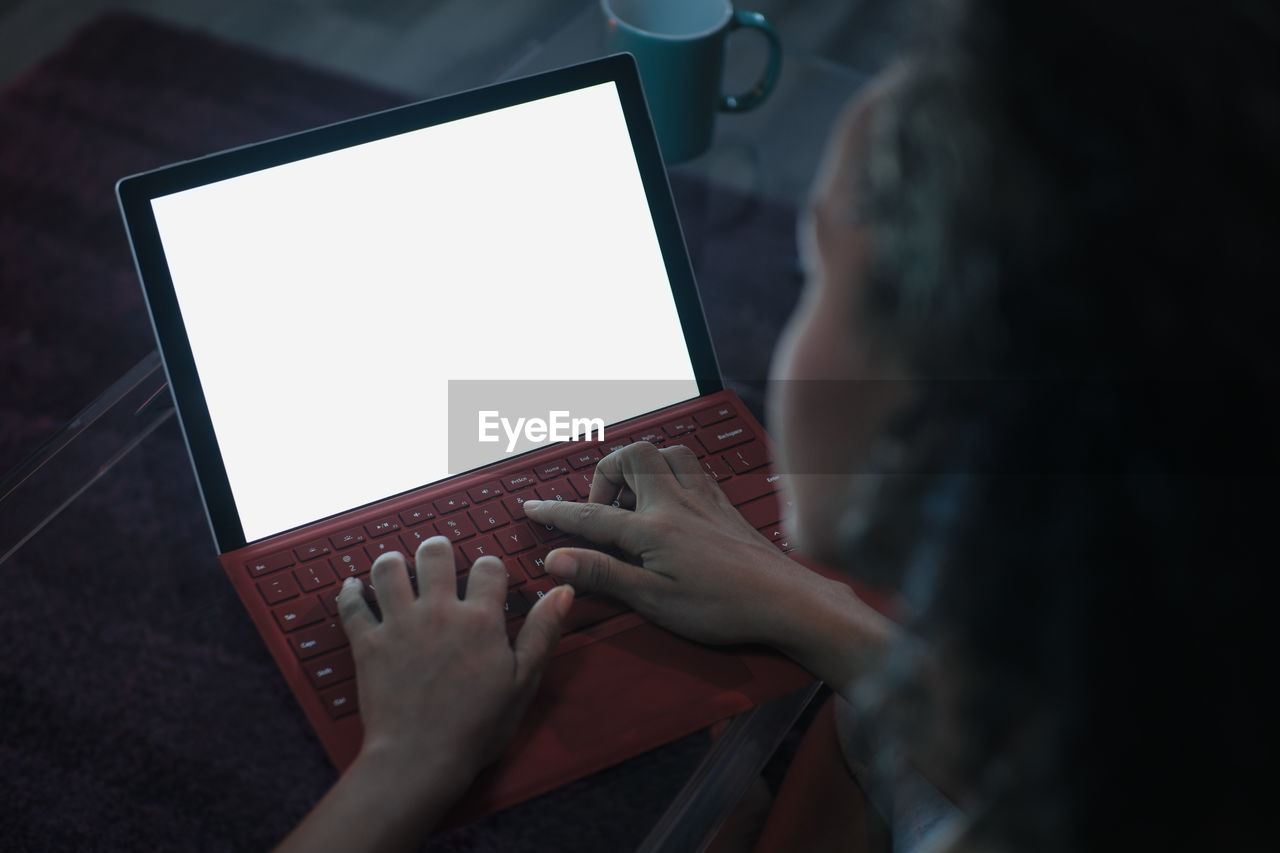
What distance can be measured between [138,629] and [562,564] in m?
0.77

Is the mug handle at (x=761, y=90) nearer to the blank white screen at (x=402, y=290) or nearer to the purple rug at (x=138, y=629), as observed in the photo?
the purple rug at (x=138, y=629)

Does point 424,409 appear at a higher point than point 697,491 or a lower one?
higher

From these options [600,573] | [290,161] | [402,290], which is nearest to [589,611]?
[600,573]

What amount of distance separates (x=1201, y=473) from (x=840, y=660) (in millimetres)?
344

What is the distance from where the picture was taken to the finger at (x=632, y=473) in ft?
2.28

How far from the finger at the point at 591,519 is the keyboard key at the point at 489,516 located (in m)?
0.02

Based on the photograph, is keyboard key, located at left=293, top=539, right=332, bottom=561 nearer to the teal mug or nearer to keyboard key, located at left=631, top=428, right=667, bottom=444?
keyboard key, located at left=631, top=428, right=667, bottom=444

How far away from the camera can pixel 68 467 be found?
821mm

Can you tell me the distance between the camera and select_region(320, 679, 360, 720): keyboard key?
0.60 meters

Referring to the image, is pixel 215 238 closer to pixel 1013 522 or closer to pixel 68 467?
pixel 68 467

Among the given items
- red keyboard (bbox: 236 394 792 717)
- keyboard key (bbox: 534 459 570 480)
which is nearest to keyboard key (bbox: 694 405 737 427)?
red keyboard (bbox: 236 394 792 717)

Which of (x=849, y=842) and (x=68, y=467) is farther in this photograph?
(x=68, y=467)

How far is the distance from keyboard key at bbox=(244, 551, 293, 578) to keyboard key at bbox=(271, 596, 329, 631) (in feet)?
0.10

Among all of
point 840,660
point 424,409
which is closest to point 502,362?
point 424,409
